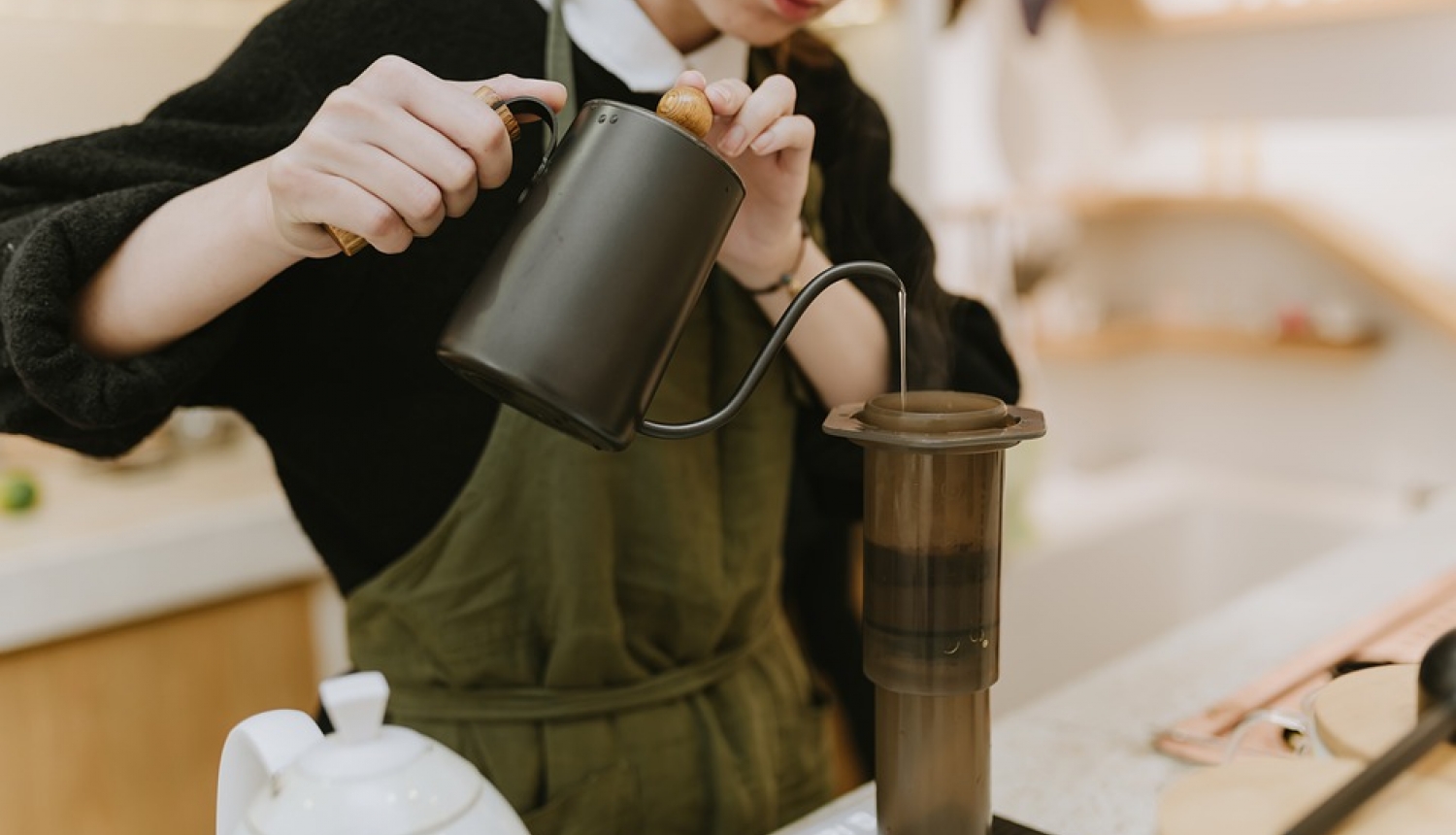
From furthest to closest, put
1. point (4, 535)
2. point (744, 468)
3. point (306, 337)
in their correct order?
point (4, 535)
point (744, 468)
point (306, 337)

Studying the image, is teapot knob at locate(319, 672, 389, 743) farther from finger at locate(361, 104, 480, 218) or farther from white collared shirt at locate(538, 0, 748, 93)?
white collared shirt at locate(538, 0, 748, 93)

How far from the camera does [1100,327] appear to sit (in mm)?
2928

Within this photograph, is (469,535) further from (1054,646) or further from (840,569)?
(1054,646)

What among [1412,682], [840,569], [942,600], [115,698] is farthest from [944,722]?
[840,569]

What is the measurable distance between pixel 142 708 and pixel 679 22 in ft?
3.44

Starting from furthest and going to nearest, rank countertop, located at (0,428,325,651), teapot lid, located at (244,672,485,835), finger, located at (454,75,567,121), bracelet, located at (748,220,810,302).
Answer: countertop, located at (0,428,325,651) → bracelet, located at (748,220,810,302) → finger, located at (454,75,567,121) → teapot lid, located at (244,672,485,835)

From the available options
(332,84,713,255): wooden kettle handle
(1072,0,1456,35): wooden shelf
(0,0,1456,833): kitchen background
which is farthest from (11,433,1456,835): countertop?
(1072,0,1456,35): wooden shelf

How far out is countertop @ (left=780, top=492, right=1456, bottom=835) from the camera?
2.93 ft

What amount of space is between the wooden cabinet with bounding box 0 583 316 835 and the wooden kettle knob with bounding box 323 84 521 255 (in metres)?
0.95

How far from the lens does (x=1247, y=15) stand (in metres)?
2.60

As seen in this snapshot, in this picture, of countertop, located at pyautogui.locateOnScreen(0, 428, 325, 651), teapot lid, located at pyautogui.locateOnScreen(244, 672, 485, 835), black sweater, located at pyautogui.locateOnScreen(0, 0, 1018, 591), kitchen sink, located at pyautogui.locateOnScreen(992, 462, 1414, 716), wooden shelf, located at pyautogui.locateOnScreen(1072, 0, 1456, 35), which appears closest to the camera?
teapot lid, located at pyautogui.locateOnScreen(244, 672, 485, 835)

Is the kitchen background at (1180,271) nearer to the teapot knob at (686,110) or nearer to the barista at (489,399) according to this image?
the barista at (489,399)

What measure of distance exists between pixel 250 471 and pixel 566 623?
0.94 metres

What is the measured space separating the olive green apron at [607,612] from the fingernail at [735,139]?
0.26m
